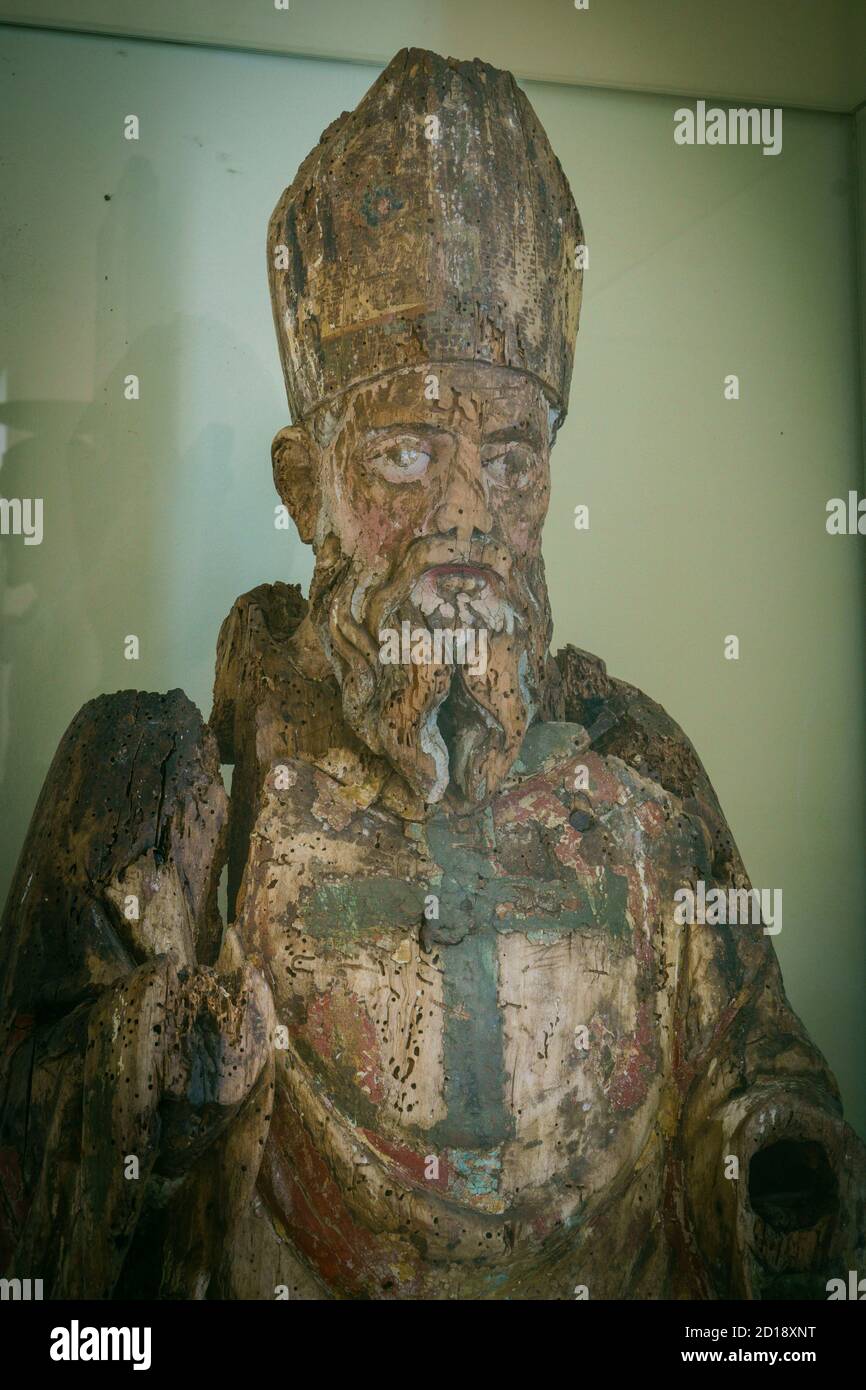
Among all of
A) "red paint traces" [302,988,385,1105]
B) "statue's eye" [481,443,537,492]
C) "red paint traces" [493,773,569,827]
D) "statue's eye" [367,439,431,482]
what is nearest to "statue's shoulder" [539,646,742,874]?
"red paint traces" [493,773,569,827]

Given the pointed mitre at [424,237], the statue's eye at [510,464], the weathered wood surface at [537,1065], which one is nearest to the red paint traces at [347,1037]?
the weathered wood surface at [537,1065]

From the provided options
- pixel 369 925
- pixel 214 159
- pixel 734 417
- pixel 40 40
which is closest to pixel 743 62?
pixel 734 417

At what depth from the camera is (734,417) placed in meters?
4.45

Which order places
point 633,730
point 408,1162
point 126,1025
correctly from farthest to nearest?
point 633,730 < point 408,1162 < point 126,1025

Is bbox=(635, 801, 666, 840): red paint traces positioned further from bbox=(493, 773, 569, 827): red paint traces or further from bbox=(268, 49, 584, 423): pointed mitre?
bbox=(268, 49, 584, 423): pointed mitre

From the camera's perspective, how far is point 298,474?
4.28 metres

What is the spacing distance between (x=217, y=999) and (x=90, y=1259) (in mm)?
495

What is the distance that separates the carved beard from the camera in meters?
3.99

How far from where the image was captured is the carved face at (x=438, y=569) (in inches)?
157

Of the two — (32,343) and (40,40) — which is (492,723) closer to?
(32,343)

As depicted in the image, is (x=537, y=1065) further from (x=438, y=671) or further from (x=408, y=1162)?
(x=438, y=671)

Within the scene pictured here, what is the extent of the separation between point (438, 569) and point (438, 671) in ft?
0.62

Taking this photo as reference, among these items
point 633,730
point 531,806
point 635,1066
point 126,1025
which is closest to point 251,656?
point 531,806

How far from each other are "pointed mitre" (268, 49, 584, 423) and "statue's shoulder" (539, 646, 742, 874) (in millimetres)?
608
